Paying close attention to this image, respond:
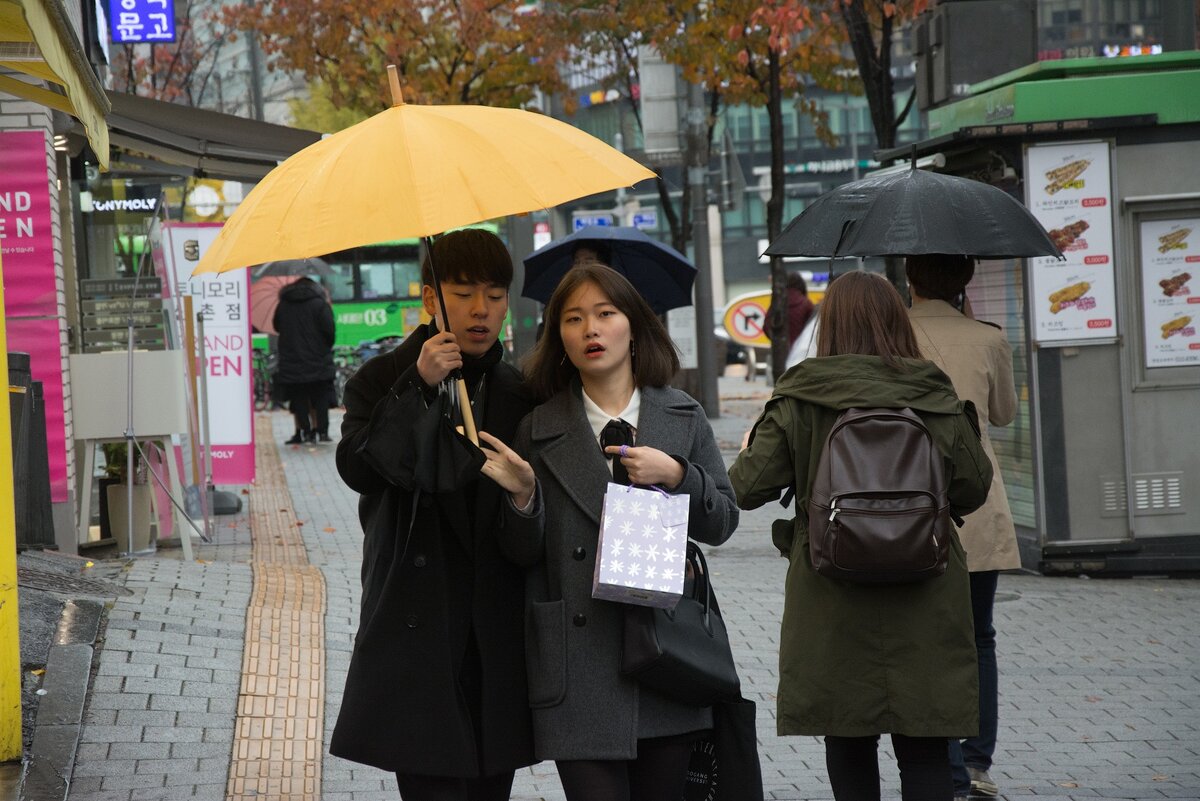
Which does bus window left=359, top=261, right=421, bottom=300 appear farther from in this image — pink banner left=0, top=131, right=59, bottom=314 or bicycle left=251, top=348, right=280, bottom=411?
pink banner left=0, top=131, right=59, bottom=314

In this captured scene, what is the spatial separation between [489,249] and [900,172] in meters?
2.48

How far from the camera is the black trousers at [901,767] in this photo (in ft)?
13.1

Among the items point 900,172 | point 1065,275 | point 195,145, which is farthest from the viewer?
point 195,145

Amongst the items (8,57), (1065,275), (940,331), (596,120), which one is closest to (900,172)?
(940,331)

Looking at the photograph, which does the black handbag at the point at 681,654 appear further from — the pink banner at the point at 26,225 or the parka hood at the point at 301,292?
the parka hood at the point at 301,292

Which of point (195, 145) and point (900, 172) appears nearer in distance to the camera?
point (900, 172)

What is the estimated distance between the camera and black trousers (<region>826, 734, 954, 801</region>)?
4.00 m

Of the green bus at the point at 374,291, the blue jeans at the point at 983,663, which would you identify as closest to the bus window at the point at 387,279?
the green bus at the point at 374,291

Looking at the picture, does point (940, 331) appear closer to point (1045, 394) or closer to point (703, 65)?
point (1045, 394)

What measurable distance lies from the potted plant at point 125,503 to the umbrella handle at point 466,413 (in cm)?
760

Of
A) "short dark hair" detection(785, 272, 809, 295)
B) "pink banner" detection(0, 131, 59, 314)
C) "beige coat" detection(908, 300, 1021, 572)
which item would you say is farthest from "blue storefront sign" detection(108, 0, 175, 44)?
"beige coat" detection(908, 300, 1021, 572)

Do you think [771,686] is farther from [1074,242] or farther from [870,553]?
[1074,242]

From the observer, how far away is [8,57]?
499 centimetres

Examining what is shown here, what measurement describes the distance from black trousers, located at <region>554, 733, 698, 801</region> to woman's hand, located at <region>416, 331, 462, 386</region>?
2.99ft
